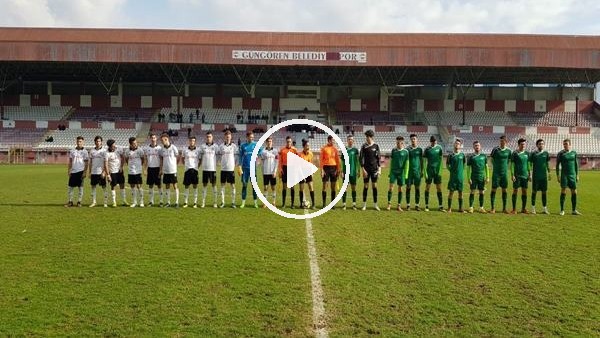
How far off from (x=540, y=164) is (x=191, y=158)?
8342mm

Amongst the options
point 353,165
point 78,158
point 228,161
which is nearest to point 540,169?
point 353,165

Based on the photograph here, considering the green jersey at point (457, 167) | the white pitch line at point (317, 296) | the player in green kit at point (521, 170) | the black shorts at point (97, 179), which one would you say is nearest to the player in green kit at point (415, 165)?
the green jersey at point (457, 167)

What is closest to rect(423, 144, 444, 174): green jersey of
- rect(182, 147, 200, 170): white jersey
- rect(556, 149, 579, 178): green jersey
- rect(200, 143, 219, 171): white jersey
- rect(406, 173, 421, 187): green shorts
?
rect(406, 173, 421, 187): green shorts

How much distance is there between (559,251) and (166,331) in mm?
6181

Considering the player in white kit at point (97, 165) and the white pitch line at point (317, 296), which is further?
the player in white kit at point (97, 165)

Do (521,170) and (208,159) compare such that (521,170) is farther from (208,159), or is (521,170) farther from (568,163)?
(208,159)

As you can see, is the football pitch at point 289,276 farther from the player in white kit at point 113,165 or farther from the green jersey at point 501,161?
the player in white kit at point 113,165

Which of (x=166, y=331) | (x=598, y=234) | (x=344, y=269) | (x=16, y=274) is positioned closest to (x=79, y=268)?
(x=16, y=274)

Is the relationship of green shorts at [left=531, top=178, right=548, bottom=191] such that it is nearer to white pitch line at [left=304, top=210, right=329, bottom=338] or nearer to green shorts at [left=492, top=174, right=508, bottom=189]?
green shorts at [left=492, top=174, right=508, bottom=189]

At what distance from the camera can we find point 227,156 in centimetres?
1239

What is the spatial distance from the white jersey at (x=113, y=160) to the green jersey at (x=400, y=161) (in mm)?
6734

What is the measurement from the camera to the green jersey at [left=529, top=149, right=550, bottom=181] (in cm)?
1219

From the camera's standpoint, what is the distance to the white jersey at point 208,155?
1232cm

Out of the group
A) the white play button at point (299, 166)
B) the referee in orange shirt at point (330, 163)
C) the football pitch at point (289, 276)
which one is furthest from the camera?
the white play button at point (299, 166)
